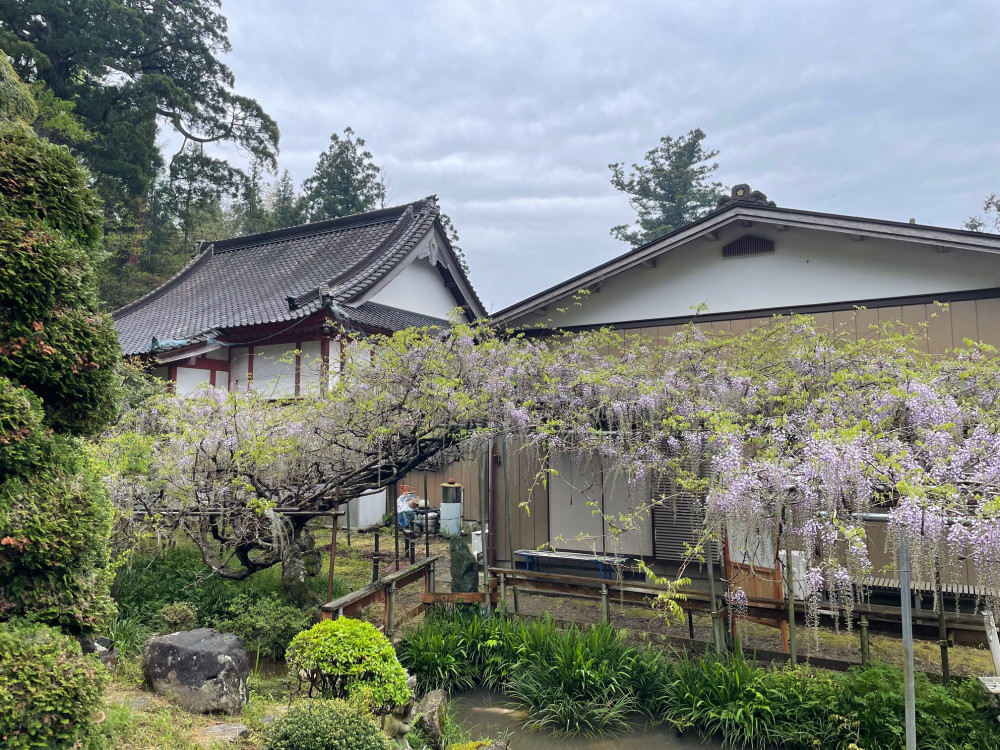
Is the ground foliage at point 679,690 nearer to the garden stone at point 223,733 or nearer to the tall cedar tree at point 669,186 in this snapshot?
the garden stone at point 223,733

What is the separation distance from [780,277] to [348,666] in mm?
6863

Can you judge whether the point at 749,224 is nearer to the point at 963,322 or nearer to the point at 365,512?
the point at 963,322

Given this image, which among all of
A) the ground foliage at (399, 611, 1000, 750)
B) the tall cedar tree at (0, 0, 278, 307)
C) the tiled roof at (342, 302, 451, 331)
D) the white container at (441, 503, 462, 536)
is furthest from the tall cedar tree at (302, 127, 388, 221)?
the ground foliage at (399, 611, 1000, 750)

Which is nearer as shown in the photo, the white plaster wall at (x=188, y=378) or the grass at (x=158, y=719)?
the grass at (x=158, y=719)

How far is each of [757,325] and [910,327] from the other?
5.51ft

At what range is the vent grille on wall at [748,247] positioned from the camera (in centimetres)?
800

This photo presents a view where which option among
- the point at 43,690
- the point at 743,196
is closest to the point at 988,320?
the point at 743,196

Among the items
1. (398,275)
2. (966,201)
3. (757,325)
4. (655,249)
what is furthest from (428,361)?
(966,201)

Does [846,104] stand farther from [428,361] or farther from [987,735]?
[987,735]

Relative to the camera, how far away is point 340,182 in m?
29.8

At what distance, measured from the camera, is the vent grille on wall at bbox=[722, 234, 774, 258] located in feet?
26.2

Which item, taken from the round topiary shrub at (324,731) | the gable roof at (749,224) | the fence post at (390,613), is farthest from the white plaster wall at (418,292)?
the round topiary shrub at (324,731)

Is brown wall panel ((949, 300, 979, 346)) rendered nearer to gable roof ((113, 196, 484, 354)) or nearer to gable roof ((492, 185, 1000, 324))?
gable roof ((492, 185, 1000, 324))

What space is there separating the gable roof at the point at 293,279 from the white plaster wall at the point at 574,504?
16.9ft
